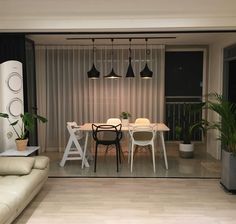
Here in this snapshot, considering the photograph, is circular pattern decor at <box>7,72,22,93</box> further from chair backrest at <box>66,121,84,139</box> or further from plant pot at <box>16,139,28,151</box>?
chair backrest at <box>66,121,84,139</box>

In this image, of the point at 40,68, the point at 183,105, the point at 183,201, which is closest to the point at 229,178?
the point at 183,201

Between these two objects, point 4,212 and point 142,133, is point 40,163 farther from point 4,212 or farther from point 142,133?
point 142,133

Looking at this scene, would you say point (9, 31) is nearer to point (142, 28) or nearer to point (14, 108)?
point (14, 108)

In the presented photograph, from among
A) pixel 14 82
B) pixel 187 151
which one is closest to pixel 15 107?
pixel 14 82

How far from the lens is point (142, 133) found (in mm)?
5352

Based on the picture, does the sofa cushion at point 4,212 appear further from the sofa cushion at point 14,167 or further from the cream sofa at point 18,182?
the sofa cushion at point 14,167

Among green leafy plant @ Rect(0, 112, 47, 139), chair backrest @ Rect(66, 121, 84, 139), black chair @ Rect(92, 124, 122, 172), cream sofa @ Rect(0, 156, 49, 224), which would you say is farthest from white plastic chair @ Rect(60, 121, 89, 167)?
cream sofa @ Rect(0, 156, 49, 224)

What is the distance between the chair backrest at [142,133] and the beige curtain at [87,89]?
1.73m

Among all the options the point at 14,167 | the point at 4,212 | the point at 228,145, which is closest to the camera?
the point at 4,212

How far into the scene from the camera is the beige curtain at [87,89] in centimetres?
686

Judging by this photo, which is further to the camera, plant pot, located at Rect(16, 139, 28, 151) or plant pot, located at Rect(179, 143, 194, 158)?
plant pot, located at Rect(179, 143, 194, 158)

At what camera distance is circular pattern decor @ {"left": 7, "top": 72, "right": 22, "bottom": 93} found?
4605mm

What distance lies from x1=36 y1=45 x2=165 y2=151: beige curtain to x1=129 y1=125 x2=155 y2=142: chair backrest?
1728 millimetres

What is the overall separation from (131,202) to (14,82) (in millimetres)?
2658
